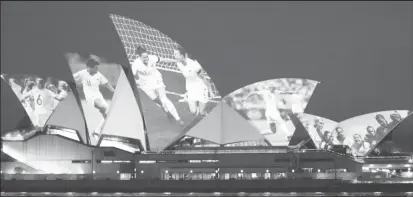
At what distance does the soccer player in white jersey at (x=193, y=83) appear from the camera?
82250 mm

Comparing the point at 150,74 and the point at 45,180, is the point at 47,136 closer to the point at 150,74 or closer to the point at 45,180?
the point at 45,180

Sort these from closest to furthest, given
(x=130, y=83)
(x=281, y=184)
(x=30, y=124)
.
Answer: (x=281, y=184), (x=130, y=83), (x=30, y=124)

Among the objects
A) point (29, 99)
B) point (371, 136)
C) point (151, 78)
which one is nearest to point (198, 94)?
point (151, 78)

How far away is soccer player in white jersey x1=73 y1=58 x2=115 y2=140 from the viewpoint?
81.1m

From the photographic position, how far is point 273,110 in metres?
84.9

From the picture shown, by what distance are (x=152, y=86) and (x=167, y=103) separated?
2.50 m

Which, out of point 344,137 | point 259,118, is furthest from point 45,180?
point 344,137

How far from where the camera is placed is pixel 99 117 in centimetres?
8375

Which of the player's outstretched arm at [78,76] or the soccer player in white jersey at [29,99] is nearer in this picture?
Result: the player's outstretched arm at [78,76]

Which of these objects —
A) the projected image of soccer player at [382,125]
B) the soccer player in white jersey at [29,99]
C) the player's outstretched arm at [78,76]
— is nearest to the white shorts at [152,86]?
the player's outstretched arm at [78,76]

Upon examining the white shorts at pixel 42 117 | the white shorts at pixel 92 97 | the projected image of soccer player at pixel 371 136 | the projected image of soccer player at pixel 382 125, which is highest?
the white shorts at pixel 92 97

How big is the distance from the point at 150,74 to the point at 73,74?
7.51 m

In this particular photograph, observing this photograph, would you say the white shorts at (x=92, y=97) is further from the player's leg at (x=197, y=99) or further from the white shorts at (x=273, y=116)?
the white shorts at (x=273, y=116)

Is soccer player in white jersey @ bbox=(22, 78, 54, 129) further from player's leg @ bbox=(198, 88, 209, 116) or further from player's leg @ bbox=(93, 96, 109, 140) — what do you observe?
player's leg @ bbox=(198, 88, 209, 116)
